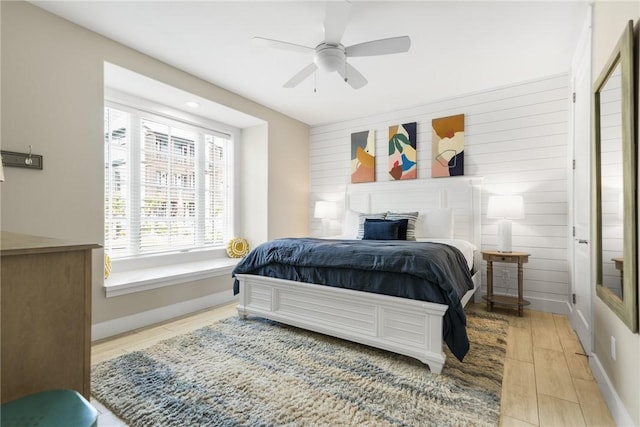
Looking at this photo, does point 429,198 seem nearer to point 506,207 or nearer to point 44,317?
point 506,207

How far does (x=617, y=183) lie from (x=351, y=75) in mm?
1952

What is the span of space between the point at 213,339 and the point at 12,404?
1747mm

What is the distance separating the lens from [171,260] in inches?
149

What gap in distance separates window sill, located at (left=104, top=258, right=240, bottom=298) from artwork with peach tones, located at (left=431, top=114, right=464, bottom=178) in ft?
9.61

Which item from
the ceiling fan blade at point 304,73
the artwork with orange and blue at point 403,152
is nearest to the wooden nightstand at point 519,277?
the artwork with orange and blue at point 403,152

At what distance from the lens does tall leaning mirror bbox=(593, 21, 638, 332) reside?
4.61ft

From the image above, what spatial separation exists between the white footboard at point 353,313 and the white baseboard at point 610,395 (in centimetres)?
82

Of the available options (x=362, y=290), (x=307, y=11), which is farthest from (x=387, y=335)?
(x=307, y=11)

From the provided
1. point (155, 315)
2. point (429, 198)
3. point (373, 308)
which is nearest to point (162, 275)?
point (155, 315)

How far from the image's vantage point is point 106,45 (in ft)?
8.77

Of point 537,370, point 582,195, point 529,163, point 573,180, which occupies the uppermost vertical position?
point 529,163

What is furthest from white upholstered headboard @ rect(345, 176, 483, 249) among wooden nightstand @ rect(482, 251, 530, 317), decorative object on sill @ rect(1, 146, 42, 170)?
decorative object on sill @ rect(1, 146, 42, 170)

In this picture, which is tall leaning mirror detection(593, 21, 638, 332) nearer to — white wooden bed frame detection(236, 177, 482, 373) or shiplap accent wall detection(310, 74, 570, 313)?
white wooden bed frame detection(236, 177, 482, 373)

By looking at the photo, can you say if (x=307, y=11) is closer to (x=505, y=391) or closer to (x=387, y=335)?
(x=387, y=335)
